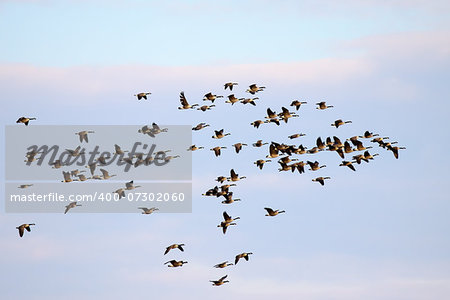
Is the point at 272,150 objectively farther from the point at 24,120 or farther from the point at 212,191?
the point at 24,120

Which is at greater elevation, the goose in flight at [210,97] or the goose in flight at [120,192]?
the goose in flight at [210,97]

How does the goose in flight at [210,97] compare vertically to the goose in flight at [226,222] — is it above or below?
above

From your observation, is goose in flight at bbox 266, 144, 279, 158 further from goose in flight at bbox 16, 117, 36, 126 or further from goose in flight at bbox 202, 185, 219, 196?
goose in flight at bbox 16, 117, 36, 126

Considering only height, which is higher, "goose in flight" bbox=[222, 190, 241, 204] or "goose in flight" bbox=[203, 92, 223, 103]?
"goose in flight" bbox=[203, 92, 223, 103]

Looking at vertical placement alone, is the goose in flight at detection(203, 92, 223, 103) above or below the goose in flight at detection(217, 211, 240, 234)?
above

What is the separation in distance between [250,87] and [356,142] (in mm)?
10186

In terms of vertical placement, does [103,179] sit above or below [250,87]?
below

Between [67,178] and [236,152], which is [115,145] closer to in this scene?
[67,178]

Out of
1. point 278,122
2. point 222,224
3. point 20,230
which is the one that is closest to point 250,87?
point 278,122

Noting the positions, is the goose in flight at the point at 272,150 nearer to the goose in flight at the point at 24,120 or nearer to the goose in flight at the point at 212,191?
the goose in flight at the point at 212,191

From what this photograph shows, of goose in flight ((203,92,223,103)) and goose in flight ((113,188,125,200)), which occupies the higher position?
goose in flight ((203,92,223,103))

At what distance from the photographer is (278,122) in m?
103

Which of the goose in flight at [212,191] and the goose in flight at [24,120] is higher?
the goose in flight at [24,120]

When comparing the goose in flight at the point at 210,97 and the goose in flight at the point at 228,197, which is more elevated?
the goose in flight at the point at 210,97
